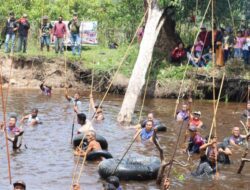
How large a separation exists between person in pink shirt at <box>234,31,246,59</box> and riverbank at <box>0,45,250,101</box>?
0.48 metres

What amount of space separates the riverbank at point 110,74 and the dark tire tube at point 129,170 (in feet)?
35.3

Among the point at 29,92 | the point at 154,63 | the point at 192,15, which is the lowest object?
the point at 29,92

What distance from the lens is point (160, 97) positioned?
27.4 meters

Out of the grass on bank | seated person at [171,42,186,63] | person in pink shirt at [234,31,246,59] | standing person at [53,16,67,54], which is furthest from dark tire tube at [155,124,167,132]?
standing person at [53,16,67,54]

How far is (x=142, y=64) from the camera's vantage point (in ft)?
76.0

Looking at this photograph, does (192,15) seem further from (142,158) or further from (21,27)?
(142,158)

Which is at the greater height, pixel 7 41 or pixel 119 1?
pixel 119 1

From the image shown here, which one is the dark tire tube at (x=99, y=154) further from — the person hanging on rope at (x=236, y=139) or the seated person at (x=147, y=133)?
the person hanging on rope at (x=236, y=139)

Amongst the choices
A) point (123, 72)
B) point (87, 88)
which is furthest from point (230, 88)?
point (87, 88)

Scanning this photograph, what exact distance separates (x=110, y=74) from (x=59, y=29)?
3207 mm

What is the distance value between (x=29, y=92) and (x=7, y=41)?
105 inches

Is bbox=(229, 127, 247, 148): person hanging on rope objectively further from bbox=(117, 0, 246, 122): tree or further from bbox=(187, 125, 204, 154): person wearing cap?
bbox=(117, 0, 246, 122): tree

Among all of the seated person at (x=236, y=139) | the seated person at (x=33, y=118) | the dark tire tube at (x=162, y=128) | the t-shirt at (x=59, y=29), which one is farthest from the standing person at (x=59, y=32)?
the seated person at (x=236, y=139)

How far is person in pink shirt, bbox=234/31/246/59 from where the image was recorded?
2588cm
